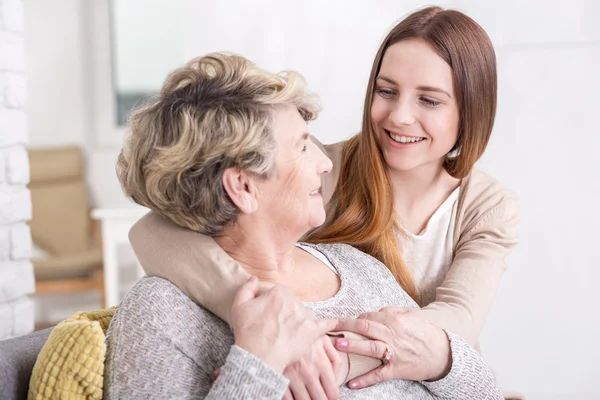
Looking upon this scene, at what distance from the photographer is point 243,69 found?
59.2 inches

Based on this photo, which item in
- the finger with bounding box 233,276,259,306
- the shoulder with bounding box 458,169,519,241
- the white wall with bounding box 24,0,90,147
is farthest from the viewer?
the white wall with bounding box 24,0,90,147

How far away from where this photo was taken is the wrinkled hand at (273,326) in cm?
130

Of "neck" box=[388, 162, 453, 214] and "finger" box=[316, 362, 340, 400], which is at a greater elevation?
"neck" box=[388, 162, 453, 214]

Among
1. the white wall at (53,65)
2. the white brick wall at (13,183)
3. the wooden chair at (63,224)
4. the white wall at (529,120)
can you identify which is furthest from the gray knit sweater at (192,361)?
the white wall at (53,65)

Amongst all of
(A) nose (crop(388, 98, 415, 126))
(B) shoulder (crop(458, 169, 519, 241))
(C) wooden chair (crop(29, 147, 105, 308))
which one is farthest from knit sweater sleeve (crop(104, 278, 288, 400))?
(C) wooden chair (crop(29, 147, 105, 308))

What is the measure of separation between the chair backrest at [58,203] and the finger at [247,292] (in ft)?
12.8

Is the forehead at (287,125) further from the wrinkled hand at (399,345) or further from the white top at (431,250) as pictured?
the white top at (431,250)

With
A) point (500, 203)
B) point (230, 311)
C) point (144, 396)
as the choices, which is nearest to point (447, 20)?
point (500, 203)

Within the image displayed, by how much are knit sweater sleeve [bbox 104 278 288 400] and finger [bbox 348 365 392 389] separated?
0.86 ft

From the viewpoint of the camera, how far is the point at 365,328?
1.51 meters

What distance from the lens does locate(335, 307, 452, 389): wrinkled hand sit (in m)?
1.51

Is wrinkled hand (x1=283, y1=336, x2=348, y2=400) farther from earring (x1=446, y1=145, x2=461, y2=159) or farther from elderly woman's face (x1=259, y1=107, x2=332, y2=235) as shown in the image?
earring (x1=446, y1=145, x2=461, y2=159)

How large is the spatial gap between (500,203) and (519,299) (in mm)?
1422

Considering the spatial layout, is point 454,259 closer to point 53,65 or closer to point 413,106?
point 413,106
